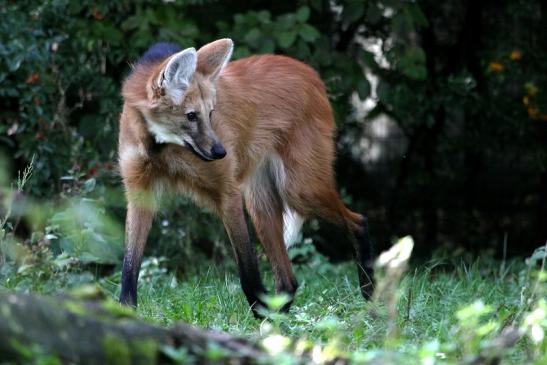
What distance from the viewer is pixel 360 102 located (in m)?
6.41

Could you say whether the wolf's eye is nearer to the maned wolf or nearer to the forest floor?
the maned wolf

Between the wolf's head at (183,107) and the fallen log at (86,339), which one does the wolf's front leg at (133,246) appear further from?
the fallen log at (86,339)

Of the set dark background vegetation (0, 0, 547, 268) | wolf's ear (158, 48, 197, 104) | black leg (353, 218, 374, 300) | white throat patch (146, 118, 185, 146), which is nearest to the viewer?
wolf's ear (158, 48, 197, 104)

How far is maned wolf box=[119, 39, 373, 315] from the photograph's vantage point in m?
3.75

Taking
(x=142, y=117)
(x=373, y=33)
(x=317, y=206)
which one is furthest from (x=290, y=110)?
(x=373, y=33)

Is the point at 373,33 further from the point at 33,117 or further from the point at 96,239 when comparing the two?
the point at 96,239

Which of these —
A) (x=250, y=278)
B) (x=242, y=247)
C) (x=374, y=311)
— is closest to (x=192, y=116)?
(x=242, y=247)

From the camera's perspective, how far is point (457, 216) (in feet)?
26.0

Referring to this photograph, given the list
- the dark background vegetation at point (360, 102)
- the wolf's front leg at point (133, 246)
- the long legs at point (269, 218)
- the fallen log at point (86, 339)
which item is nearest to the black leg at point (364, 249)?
the long legs at point (269, 218)

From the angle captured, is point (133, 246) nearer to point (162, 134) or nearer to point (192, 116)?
point (162, 134)

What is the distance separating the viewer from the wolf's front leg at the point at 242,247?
151 inches

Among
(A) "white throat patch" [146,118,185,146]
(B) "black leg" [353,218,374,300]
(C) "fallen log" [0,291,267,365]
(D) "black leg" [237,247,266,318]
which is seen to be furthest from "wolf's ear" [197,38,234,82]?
(C) "fallen log" [0,291,267,365]

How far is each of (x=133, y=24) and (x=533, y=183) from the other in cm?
385

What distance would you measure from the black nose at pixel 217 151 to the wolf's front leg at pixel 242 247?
33 cm
